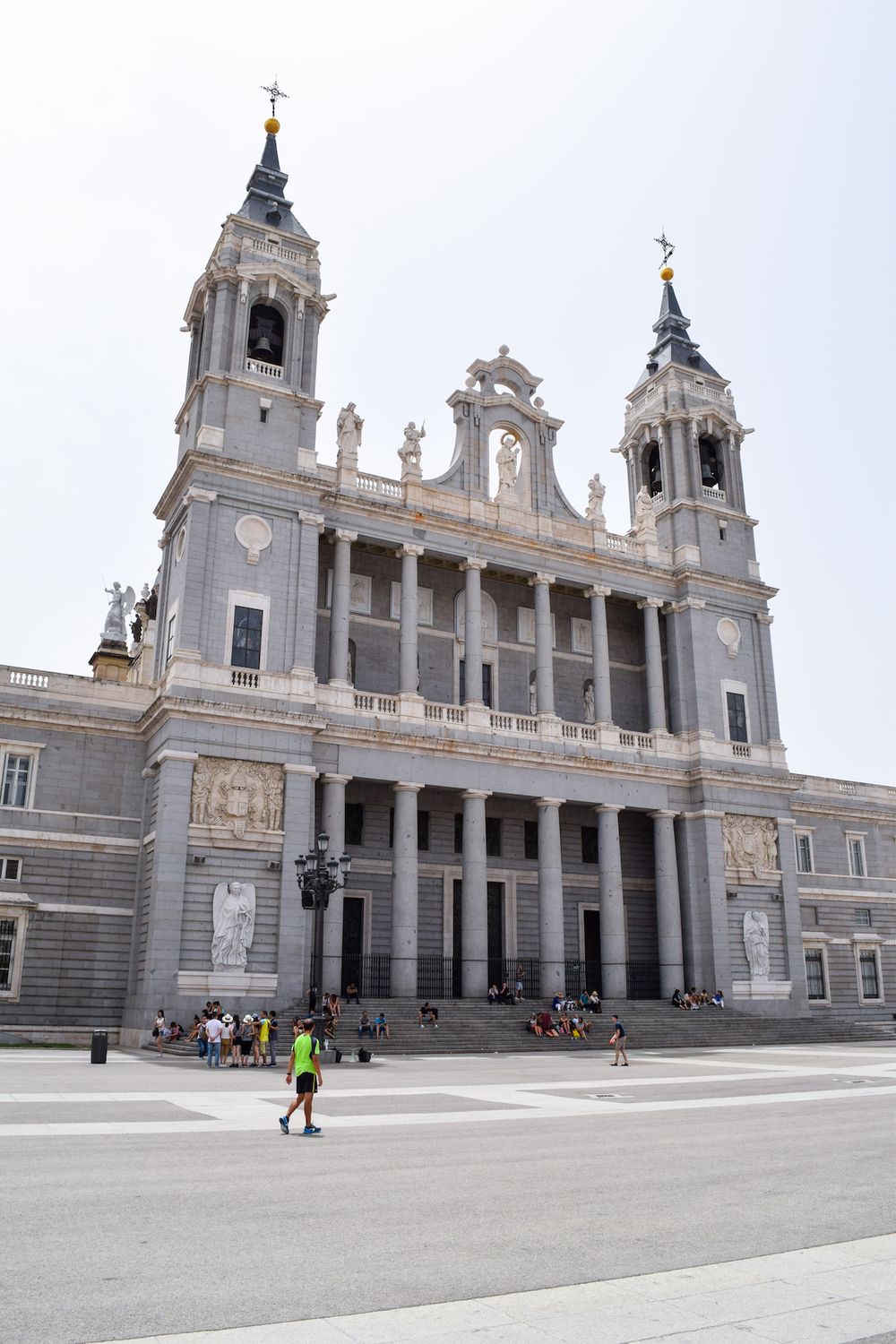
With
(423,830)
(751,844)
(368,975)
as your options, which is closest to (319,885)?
(368,975)

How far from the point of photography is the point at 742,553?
49.2m

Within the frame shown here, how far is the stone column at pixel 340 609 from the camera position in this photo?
38062mm

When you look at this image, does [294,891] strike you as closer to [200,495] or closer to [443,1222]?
[200,495]

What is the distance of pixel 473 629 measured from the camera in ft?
133

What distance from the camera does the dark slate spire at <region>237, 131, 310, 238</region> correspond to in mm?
41719

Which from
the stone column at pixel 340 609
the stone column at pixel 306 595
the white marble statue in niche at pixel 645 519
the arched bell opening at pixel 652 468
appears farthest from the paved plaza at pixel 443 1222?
the arched bell opening at pixel 652 468

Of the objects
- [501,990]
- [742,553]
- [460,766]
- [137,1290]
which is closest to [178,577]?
[460,766]

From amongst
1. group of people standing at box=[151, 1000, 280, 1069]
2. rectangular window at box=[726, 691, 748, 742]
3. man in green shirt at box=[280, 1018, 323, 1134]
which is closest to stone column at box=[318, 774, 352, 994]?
group of people standing at box=[151, 1000, 280, 1069]

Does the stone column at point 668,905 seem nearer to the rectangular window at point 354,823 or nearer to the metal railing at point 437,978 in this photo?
the metal railing at point 437,978

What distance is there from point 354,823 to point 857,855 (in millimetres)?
27635

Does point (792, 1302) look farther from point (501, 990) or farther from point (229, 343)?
point (229, 343)

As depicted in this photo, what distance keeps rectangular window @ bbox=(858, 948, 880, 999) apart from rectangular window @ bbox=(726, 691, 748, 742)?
1372cm

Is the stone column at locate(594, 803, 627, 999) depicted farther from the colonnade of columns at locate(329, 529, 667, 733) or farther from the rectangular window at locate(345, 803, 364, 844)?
the rectangular window at locate(345, 803, 364, 844)

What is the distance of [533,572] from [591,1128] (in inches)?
1194
